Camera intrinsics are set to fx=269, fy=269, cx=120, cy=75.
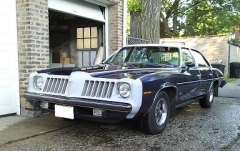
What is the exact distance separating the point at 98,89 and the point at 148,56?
1.91m

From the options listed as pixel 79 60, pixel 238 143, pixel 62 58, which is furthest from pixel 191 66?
pixel 62 58

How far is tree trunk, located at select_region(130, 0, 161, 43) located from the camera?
9.55m

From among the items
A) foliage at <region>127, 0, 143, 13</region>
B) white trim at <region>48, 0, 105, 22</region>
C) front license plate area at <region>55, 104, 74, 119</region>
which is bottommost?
front license plate area at <region>55, 104, 74, 119</region>

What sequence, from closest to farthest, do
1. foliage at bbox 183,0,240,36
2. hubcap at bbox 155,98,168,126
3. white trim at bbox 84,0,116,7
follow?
hubcap at bbox 155,98,168,126 < white trim at bbox 84,0,116,7 < foliage at bbox 183,0,240,36

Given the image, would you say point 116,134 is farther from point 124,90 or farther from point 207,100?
point 207,100

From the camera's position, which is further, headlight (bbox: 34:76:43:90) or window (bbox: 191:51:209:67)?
window (bbox: 191:51:209:67)

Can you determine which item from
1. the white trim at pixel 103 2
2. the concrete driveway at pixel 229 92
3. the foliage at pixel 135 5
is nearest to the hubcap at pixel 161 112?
the white trim at pixel 103 2

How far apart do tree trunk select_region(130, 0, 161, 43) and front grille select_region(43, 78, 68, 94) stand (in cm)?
592

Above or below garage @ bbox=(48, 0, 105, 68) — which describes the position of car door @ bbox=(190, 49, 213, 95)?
below

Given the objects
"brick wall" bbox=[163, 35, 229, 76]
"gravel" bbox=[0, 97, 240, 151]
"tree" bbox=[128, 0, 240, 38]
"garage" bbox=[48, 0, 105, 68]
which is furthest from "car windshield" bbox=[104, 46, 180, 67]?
"tree" bbox=[128, 0, 240, 38]

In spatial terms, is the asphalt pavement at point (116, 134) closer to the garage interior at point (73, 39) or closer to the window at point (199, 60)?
the window at point (199, 60)

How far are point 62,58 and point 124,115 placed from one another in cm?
660

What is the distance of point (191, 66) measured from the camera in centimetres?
527

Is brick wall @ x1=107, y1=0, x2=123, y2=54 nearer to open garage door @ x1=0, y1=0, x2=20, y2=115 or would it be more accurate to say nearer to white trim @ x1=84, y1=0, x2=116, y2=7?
white trim @ x1=84, y1=0, x2=116, y2=7
